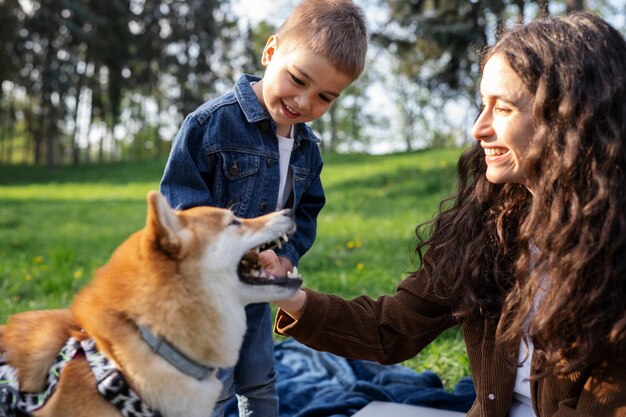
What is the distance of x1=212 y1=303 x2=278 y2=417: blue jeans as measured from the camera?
2.99 m

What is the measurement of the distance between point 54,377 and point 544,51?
1.96 m

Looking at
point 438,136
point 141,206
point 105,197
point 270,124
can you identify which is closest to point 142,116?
point 438,136

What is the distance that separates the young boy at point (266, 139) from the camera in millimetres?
2846

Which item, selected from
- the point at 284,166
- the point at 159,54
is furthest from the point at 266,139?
the point at 159,54

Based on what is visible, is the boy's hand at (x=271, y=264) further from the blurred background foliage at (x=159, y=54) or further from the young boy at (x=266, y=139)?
the blurred background foliage at (x=159, y=54)

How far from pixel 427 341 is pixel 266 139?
47.2 inches

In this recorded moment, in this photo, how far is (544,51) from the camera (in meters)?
2.23

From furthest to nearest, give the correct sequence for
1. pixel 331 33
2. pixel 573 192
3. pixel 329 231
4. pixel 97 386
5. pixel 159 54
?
1. pixel 159 54
2. pixel 329 231
3. pixel 331 33
4. pixel 573 192
5. pixel 97 386

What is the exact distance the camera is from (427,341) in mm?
2867

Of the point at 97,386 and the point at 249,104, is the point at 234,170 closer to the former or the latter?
the point at 249,104

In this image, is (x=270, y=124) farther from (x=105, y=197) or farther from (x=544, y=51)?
(x=105, y=197)

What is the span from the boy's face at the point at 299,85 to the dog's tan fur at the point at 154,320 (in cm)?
93

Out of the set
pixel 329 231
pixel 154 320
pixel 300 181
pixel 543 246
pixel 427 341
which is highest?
pixel 300 181

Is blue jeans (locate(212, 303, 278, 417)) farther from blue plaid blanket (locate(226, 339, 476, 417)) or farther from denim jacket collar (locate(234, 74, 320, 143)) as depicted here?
denim jacket collar (locate(234, 74, 320, 143))
